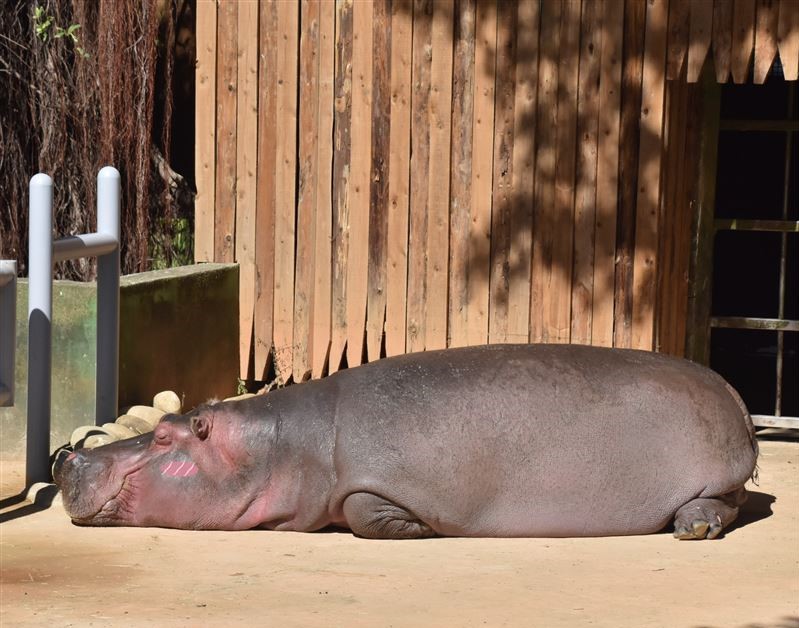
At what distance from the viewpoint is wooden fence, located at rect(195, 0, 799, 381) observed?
Result: 25.0 ft

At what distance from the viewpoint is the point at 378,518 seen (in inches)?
221

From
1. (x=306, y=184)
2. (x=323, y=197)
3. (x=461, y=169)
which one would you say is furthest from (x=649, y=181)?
(x=306, y=184)

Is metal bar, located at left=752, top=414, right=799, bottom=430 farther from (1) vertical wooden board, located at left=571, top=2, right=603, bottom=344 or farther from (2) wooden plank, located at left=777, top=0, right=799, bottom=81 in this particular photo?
(2) wooden plank, located at left=777, top=0, right=799, bottom=81

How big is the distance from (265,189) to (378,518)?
317 cm

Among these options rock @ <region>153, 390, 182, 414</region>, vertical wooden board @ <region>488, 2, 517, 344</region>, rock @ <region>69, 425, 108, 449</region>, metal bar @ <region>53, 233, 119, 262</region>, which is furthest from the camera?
vertical wooden board @ <region>488, 2, 517, 344</region>

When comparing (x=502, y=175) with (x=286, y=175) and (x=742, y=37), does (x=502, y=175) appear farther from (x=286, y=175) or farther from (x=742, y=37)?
(x=742, y=37)

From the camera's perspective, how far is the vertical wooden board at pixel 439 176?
791cm

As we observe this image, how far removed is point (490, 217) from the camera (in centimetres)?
790

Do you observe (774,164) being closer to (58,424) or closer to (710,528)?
(710,528)

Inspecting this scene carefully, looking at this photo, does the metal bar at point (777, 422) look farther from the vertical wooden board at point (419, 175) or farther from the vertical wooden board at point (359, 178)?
the vertical wooden board at point (359, 178)

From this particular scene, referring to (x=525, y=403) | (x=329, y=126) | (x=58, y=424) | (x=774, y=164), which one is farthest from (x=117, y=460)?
(x=774, y=164)

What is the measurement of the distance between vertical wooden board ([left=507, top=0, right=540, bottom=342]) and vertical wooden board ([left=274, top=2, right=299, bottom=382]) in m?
1.32

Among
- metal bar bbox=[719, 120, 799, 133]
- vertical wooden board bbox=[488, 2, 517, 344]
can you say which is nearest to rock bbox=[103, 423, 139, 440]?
vertical wooden board bbox=[488, 2, 517, 344]

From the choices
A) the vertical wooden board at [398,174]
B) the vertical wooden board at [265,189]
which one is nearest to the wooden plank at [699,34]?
the vertical wooden board at [398,174]
